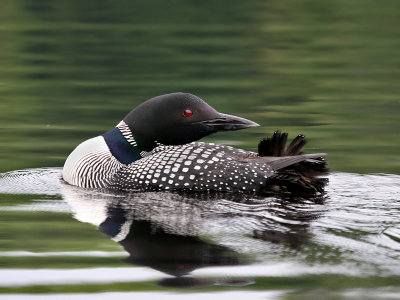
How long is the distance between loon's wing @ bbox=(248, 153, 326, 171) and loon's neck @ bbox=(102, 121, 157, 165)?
812mm

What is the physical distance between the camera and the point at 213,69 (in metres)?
12.3

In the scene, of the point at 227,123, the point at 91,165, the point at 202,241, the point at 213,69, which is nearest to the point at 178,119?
the point at 227,123

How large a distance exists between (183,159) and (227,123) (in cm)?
43

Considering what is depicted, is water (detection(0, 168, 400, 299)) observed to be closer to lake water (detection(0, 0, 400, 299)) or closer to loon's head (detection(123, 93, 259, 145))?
lake water (detection(0, 0, 400, 299))

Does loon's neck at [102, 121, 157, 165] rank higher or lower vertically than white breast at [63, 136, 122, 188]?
higher

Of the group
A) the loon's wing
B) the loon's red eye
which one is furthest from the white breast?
the loon's wing

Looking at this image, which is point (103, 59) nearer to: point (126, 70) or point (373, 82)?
point (126, 70)

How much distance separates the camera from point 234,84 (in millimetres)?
11125

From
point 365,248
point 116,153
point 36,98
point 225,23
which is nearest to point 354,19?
point 225,23

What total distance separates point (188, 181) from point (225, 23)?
11205mm

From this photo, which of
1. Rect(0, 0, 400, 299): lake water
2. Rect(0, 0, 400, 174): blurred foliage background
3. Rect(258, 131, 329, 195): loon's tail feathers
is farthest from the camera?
Rect(0, 0, 400, 174): blurred foliage background

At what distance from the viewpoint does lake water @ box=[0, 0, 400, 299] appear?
4465 millimetres

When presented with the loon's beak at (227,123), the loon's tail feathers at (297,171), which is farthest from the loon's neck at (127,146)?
the loon's tail feathers at (297,171)

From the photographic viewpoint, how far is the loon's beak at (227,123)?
6422 millimetres
